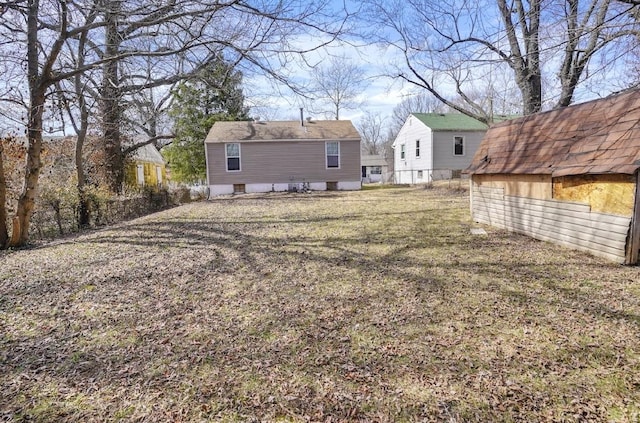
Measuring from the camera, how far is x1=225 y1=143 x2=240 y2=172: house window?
1878 centimetres

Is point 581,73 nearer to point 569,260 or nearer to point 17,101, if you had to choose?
point 569,260

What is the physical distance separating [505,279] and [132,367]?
4052 millimetres

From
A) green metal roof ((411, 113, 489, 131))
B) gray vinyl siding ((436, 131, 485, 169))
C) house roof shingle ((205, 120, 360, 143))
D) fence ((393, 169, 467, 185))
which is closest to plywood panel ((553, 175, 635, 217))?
house roof shingle ((205, 120, 360, 143))

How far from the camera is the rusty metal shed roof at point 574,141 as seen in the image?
4.78m

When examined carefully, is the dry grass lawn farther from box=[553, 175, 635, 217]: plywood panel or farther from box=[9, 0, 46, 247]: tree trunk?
box=[9, 0, 46, 247]: tree trunk

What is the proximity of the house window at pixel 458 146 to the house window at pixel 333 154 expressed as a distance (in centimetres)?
814

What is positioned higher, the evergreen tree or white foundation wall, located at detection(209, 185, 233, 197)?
the evergreen tree

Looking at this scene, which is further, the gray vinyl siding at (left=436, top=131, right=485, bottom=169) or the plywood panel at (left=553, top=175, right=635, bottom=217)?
the gray vinyl siding at (left=436, top=131, right=485, bottom=169)

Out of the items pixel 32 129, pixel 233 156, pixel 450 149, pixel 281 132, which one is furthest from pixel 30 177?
pixel 450 149

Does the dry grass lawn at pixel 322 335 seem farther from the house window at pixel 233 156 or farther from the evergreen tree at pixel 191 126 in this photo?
the evergreen tree at pixel 191 126

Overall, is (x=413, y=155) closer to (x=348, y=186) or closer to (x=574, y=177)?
(x=348, y=186)

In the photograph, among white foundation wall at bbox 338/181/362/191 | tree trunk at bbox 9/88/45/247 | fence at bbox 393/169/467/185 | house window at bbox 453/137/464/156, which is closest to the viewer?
tree trunk at bbox 9/88/45/247

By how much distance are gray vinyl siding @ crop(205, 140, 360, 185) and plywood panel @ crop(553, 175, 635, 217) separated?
14115mm

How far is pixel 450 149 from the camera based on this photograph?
22.4 meters
